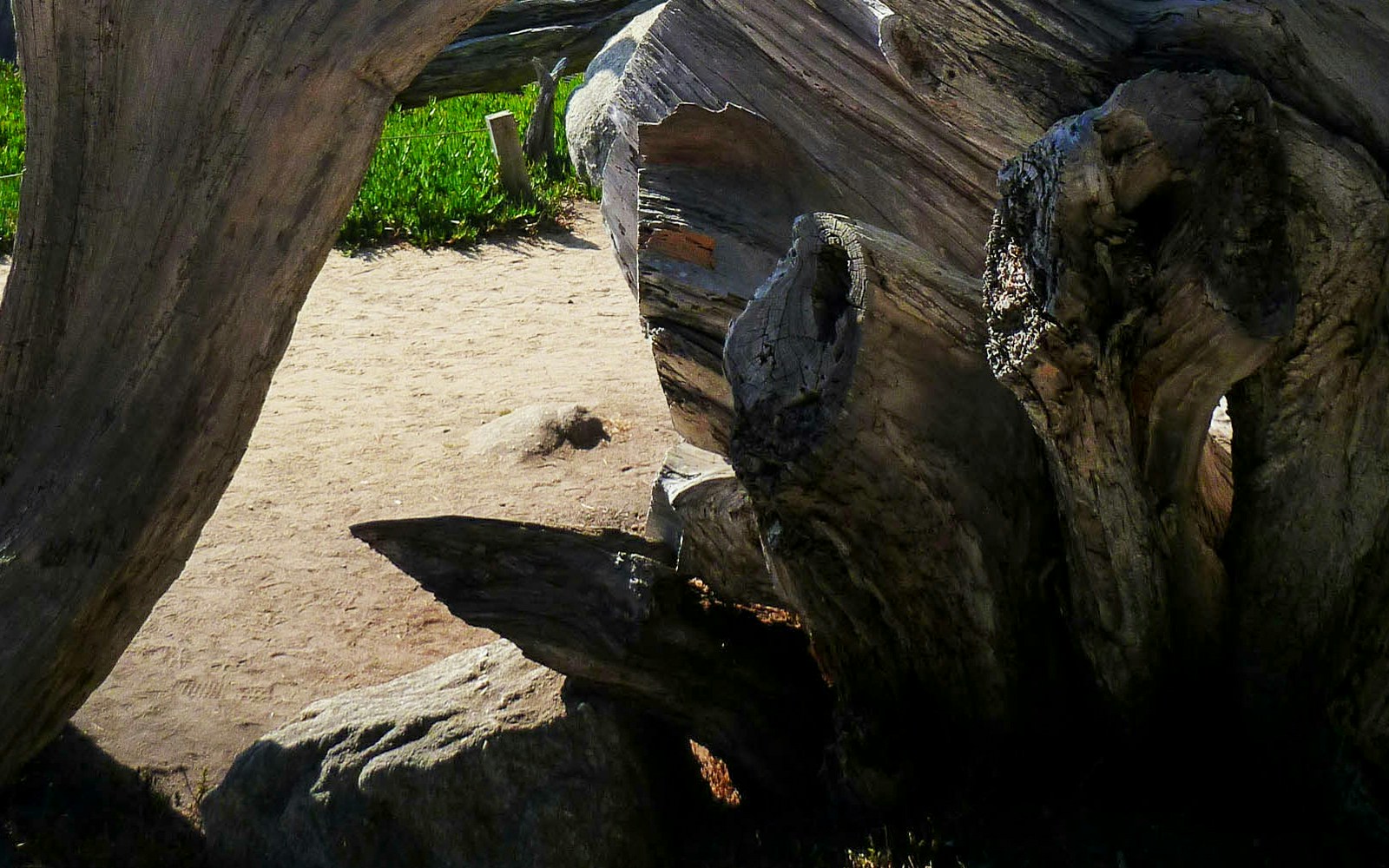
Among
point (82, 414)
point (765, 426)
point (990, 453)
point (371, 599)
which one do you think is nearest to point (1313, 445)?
point (990, 453)

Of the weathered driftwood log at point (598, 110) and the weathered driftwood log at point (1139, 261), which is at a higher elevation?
the weathered driftwood log at point (1139, 261)

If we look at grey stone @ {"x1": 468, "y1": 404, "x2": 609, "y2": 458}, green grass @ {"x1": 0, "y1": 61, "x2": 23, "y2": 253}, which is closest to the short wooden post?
green grass @ {"x1": 0, "y1": 61, "x2": 23, "y2": 253}

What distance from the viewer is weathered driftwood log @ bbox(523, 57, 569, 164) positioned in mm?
9922

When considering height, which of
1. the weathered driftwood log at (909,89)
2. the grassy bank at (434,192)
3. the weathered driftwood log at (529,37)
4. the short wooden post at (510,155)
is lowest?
the grassy bank at (434,192)

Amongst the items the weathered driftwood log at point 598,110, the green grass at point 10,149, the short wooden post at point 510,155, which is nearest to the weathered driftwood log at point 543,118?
the short wooden post at point 510,155

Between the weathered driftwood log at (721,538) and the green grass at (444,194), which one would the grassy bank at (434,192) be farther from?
the weathered driftwood log at (721,538)

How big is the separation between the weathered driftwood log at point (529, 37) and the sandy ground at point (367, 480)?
2238mm

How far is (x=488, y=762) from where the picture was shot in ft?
10.3

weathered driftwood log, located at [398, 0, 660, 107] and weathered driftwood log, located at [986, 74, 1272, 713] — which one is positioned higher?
weathered driftwood log, located at [986, 74, 1272, 713]

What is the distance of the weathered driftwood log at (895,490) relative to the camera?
6.90ft

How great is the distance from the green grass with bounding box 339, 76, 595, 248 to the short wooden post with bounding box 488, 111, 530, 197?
0.31 ft

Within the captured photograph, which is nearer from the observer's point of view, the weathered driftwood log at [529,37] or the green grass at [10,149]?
the green grass at [10,149]

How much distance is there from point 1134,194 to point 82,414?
2.26m

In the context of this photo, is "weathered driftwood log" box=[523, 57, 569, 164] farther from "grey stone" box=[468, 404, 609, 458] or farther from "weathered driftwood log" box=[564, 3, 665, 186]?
"weathered driftwood log" box=[564, 3, 665, 186]
